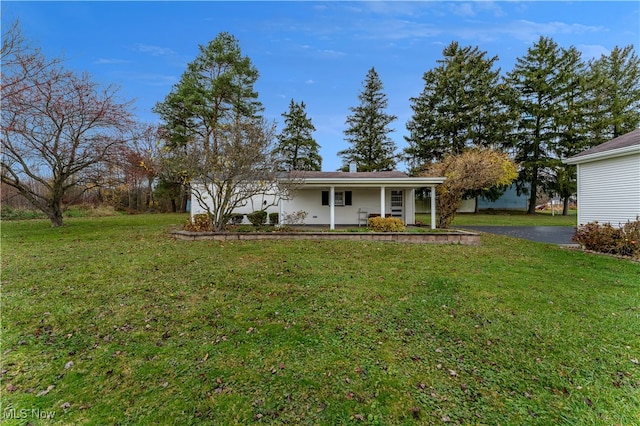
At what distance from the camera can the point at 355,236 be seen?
1023 cm

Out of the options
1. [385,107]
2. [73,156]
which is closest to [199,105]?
[73,156]

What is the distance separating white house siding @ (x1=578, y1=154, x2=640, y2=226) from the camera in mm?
8320

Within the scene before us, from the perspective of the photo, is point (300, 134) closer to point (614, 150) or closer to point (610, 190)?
point (614, 150)

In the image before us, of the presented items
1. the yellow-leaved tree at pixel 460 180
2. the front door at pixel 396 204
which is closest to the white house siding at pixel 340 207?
the front door at pixel 396 204

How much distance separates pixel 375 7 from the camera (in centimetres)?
1026

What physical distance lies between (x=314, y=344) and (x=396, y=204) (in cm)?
1293

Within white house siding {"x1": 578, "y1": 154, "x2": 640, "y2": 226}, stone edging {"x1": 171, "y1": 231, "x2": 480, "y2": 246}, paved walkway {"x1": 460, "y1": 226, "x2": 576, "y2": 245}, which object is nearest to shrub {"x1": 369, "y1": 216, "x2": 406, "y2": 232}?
stone edging {"x1": 171, "y1": 231, "x2": 480, "y2": 246}

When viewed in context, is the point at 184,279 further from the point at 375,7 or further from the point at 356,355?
the point at 375,7

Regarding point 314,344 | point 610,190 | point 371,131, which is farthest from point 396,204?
point 371,131

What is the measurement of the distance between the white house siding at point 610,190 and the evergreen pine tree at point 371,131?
2011cm

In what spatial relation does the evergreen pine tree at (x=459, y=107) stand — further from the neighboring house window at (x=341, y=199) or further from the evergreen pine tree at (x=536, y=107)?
the neighboring house window at (x=341, y=199)

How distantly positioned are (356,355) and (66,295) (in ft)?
15.5

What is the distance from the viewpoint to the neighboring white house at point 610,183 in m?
8.30

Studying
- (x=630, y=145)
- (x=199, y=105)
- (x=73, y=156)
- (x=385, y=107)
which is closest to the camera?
(x=630, y=145)
